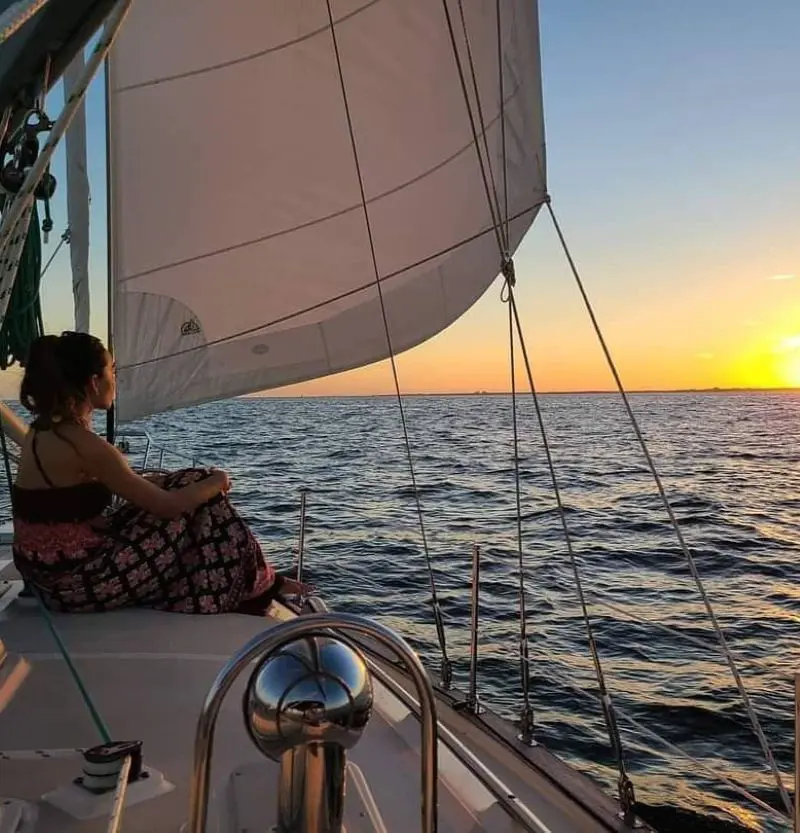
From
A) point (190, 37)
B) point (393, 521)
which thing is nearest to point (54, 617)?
point (190, 37)

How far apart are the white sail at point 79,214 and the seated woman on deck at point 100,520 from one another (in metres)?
1.30

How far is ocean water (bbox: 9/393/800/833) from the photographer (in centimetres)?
421

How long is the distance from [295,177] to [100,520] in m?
1.56

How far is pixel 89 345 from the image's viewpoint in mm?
2412

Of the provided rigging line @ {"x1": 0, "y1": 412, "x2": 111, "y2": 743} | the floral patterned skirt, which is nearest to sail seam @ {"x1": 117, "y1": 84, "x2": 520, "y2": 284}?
rigging line @ {"x1": 0, "y1": 412, "x2": 111, "y2": 743}

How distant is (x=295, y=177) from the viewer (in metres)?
3.38

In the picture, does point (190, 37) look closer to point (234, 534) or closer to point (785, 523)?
point (234, 534)

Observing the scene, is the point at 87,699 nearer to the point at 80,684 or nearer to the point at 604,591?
the point at 80,684

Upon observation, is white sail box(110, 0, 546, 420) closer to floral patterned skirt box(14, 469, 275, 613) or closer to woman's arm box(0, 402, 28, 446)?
woman's arm box(0, 402, 28, 446)

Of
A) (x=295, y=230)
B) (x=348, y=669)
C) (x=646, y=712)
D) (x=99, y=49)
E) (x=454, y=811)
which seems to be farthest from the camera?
(x=646, y=712)

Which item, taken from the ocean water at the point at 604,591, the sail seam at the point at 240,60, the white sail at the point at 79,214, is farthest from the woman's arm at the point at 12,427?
the ocean water at the point at 604,591

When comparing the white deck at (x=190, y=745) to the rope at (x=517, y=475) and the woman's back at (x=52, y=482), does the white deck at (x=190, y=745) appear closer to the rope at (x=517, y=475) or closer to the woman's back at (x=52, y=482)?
the rope at (x=517, y=475)

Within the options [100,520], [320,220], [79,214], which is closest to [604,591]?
[320,220]

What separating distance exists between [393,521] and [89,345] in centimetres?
788
